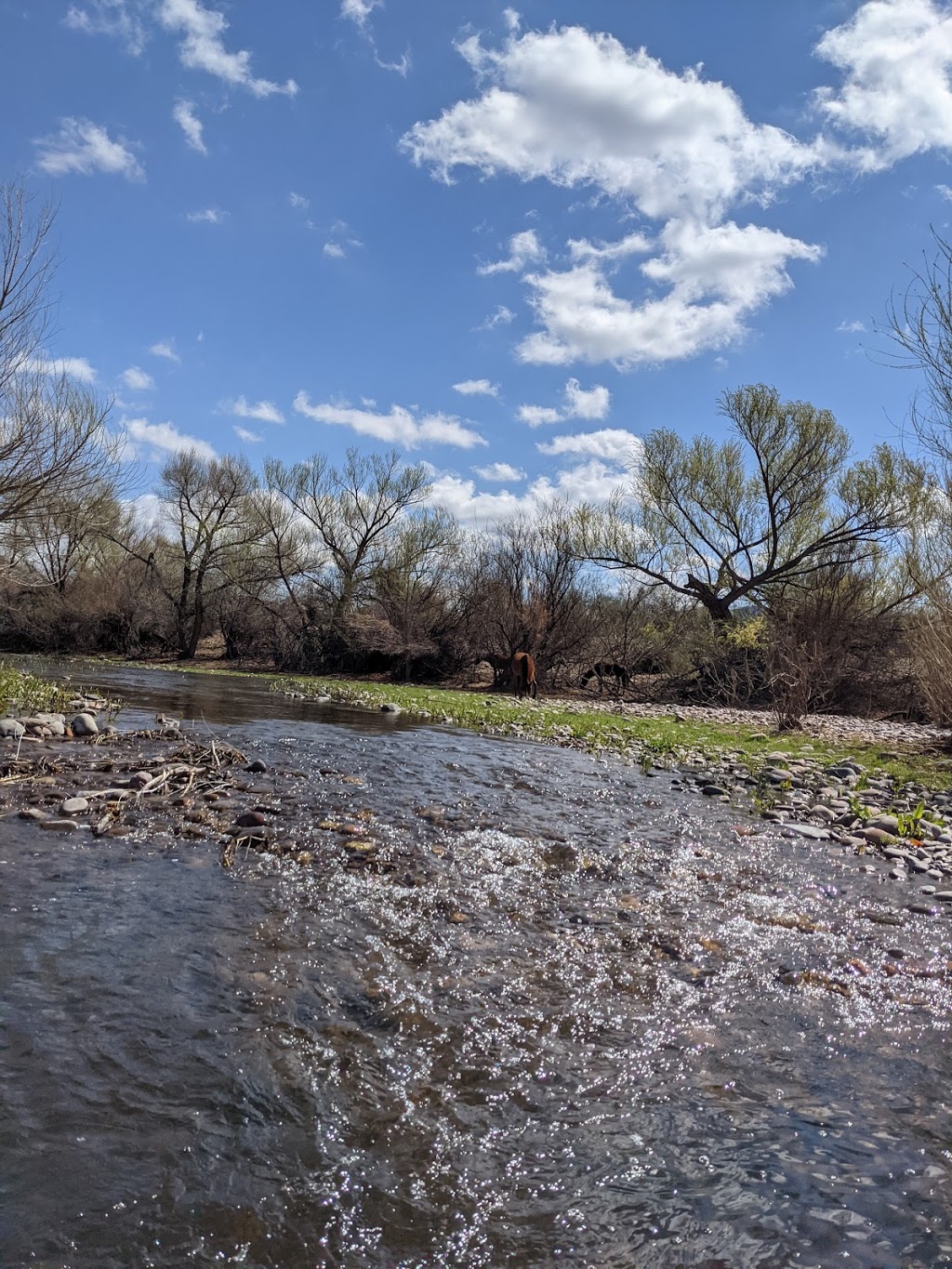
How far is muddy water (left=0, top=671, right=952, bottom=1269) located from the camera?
8.21 feet

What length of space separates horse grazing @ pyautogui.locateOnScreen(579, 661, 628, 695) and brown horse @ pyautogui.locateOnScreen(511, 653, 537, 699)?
11.0ft

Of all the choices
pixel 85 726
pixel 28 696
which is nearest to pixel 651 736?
pixel 85 726

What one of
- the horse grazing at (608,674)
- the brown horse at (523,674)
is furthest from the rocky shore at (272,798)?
the horse grazing at (608,674)

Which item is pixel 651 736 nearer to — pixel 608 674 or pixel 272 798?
pixel 272 798

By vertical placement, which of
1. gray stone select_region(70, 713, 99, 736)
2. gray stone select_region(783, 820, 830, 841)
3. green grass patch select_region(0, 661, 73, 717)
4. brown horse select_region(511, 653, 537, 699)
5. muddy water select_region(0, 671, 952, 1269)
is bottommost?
muddy water select_region(0, 671, 952, 1269)

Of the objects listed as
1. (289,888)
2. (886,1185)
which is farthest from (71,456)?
(886,1185)

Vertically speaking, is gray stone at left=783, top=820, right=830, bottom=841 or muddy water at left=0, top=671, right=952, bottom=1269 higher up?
gray stone at left=783, top=820, right=830, bottom=841

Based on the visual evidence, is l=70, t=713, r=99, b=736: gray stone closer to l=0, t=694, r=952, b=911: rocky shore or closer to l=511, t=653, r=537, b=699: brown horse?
l=0, t=694, r=952, b=911: rocky shore

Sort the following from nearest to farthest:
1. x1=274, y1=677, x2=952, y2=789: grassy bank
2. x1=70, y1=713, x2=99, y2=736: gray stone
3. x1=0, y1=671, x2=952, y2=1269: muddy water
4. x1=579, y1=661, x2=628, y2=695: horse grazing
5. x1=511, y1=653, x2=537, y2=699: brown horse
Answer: x1=0, y1=671, x2=952, y2=1269: muddy water
x1=70, y1=713, x2=99, y2=736: gray stone
x1=274, y1=677, x2=952, y2=789: grassy bank
x1=511, y1=653, x2=537, y2=699: brown horse
x1=579, y1=661, x2=628, y2=695: horse grazing

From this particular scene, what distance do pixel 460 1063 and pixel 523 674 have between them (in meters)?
22.7

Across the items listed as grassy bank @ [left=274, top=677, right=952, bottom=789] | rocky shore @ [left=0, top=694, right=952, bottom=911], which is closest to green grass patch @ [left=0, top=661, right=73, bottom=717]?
rocky shore @ [left=0, top=694, right=952, bottom=911]

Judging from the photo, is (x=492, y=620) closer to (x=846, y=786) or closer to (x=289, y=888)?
(x=846, y=786)

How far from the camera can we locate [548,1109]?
321 centimetres

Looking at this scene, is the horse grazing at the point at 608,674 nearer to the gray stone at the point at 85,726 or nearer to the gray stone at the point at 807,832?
the gray stone at the point at 807,832
